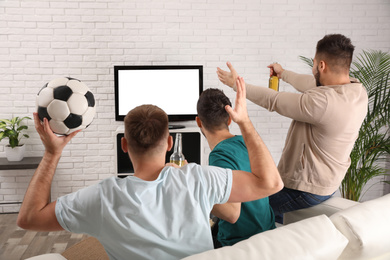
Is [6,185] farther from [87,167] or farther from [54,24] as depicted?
[54,24]

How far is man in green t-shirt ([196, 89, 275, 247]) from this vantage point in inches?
72.9

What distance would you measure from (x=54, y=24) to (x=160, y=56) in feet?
3.75

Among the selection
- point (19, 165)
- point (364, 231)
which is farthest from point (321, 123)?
point (19, 165)

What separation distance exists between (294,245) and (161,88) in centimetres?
321

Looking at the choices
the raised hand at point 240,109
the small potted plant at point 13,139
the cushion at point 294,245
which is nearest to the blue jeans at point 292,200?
the cushion at point 294,245

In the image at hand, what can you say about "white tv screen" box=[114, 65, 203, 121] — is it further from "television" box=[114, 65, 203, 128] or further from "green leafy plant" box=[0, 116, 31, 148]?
"green leafy plant" box=[0, 116, 31, 148]

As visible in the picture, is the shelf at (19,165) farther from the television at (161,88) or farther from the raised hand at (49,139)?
the raised hand at (49,139)

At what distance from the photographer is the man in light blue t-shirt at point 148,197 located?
4.26 feet

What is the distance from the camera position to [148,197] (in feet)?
4.33

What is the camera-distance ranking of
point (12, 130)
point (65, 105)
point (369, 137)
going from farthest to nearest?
1. point (12, 130)
2. point (369, 137)
3. point (65, 105)

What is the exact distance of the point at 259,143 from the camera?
1.47m

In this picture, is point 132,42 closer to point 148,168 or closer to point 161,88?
point 161,88

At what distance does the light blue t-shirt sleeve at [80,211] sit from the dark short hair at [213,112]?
2.91ft

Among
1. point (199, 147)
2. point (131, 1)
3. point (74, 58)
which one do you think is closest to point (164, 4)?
point (131, 1)
